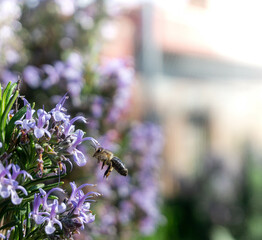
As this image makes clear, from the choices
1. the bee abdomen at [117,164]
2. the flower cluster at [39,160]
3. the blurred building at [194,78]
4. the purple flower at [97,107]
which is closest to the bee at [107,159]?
the bee abdomen at [117,164]

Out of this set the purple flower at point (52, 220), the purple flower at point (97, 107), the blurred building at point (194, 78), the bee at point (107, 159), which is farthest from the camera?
the blurred building at point (194, 78)

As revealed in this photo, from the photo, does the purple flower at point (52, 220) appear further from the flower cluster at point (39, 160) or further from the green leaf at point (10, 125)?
the green leaf at point (10, 125)

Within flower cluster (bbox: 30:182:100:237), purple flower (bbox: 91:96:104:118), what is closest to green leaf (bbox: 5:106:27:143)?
flower cluster (bbox: 30:182:100:237)

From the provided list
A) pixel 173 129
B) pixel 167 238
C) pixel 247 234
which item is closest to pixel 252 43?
pixel 173 129

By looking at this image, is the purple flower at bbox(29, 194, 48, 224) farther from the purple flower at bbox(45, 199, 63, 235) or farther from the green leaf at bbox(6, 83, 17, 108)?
the green leaf at bbox(6, 83, 17, 108)

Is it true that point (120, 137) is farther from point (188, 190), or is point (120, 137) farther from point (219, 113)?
point (219, 113)
